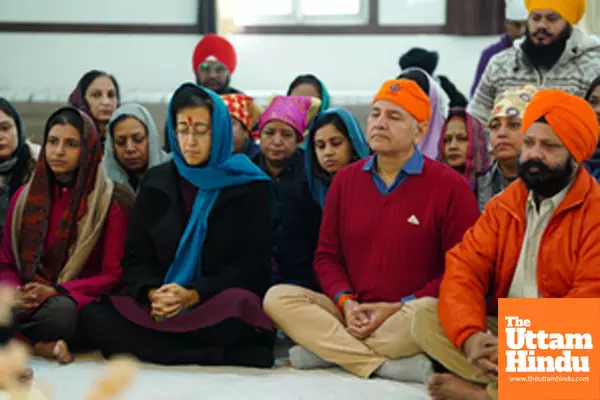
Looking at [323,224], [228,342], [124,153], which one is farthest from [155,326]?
[124,153]

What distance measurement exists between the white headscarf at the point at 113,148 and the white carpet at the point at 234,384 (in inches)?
37.1

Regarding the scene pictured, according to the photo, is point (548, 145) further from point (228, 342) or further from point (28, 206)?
point (28, 206)

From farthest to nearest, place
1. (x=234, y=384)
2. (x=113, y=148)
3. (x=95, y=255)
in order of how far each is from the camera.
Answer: (x=113, y=148) → (x=95, y=255) → (x=234, y=384)

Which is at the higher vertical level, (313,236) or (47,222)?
(47,222)

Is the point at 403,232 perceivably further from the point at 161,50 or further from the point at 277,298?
the point at 161,50

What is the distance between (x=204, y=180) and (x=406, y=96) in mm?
795

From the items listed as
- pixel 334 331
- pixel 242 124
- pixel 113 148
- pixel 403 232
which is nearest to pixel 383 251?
pixel 403 232

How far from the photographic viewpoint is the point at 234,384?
258 centimetres

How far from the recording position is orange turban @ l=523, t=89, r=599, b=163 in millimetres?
2402

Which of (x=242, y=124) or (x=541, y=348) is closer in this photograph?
(x=541, y=348)

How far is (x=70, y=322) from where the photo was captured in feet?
9.49

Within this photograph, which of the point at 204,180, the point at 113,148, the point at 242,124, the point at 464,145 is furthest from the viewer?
the point at 242,124

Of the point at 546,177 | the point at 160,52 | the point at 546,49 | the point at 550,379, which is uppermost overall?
the point at 160,52

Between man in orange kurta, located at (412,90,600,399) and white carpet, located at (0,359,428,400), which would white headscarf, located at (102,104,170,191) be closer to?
white carpet, located at (0,359,428,400)
